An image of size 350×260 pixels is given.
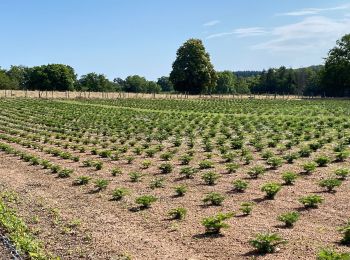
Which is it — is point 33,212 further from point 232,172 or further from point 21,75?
point 21,75

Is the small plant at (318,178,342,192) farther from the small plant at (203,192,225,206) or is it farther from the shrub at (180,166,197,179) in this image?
the shrub at (180,166,197,179)

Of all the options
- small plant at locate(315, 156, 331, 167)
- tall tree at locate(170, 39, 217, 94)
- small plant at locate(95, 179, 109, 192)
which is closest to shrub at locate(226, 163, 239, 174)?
Answer: small plant at locate(315, 156, 331, 167)

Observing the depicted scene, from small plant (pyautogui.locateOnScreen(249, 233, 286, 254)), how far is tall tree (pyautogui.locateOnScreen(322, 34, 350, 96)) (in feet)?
334

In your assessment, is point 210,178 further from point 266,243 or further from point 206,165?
point 266,243

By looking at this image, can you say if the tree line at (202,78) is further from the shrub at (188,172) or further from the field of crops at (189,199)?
the shrub at (188,172)

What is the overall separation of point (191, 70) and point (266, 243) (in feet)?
311

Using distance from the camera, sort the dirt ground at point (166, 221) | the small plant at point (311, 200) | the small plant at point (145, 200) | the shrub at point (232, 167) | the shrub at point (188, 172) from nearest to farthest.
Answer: the dirt ground at point (166, 221)
the small plant at point (311, 200)
the small plant at point (145, 200)
the shrub at point (188, 172)
the shrub at point (232, 167)

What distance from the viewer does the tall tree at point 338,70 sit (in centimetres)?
10475

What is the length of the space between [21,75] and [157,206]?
16014cm

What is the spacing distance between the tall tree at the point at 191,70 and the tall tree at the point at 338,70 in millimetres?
28917

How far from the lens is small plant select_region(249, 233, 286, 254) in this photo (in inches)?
385

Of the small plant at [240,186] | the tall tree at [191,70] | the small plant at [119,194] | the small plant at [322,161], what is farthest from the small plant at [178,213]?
the tall tree at [191,70]

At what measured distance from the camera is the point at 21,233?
35.7 ft

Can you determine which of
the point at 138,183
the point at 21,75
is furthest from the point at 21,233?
the point at 21,75
